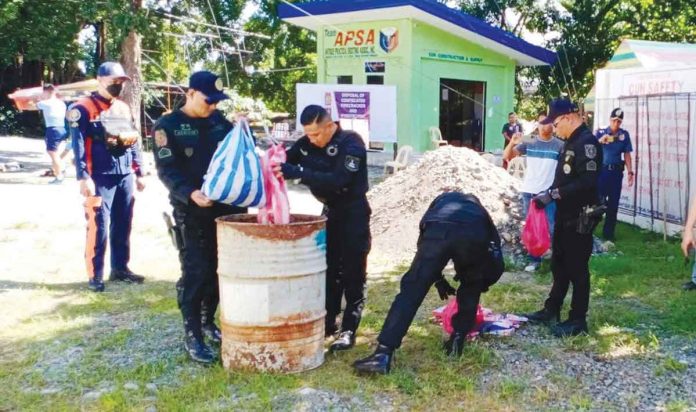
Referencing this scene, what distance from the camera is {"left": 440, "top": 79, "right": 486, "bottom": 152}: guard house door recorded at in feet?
63.2

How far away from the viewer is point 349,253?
14.3 feet

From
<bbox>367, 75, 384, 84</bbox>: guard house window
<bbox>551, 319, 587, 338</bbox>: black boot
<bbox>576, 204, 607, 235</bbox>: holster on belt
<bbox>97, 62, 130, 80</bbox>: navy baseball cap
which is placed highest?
<bbox>367, 75, 384, 84</bbox>: guard house window

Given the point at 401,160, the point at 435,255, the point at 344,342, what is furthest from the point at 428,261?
the point at 401,160

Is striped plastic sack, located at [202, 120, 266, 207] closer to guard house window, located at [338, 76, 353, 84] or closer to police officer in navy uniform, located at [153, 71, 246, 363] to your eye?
police officer in navy uniform, located at [153, 71, 246, 363]

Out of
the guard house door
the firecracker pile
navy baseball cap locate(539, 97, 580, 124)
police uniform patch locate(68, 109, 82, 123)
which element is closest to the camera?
navy baseball cap locate(539, 97, 580, 124)

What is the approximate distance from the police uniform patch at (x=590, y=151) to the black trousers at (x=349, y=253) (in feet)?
5.27

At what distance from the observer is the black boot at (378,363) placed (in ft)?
12.8

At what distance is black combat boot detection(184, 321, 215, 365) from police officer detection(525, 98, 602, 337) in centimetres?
239

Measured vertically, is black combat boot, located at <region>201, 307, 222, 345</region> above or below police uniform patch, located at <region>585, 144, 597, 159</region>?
below

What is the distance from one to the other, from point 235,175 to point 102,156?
2.38 metres

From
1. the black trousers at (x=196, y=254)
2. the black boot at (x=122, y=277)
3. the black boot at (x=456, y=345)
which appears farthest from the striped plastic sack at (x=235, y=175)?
the black boot at (x=122, y=277)

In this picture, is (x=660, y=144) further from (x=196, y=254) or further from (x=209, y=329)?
(x=196, y=254)

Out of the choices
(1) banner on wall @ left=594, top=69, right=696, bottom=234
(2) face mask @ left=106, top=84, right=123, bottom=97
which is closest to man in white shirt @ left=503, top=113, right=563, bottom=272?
(1) banner on wall @ left=594, top=69, right=696, bottom=234

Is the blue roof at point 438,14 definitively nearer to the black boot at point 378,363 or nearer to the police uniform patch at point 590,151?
the police uniform patch at point 590,151
